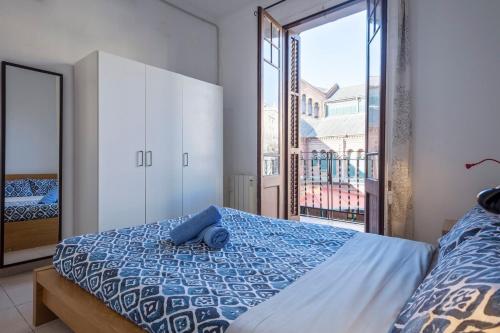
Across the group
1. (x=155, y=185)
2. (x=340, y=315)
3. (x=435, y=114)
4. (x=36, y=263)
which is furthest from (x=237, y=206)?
(x=340, y=315)

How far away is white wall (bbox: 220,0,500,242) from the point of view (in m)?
2.25

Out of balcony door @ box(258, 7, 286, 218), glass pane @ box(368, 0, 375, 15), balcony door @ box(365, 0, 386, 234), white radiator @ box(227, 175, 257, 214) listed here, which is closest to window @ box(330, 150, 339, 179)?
balcony door @ box(258, 7, 286, 218)

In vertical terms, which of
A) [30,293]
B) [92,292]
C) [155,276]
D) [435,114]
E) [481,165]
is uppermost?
[435,114]

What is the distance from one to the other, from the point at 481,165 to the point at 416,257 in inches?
55.4

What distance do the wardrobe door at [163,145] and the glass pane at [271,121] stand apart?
1.01 metres

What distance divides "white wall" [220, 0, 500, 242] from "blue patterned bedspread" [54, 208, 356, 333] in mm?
1107

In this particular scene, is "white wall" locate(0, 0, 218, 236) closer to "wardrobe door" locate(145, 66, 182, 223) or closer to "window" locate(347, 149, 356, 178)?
"wardrobe door" locate(145, 66, 182, 223)

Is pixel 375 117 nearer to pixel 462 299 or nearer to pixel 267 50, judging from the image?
pixel 267 50

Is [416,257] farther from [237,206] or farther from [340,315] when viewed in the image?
[237,206]

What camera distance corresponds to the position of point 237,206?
3.87 m

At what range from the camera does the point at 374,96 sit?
2838 millimetres

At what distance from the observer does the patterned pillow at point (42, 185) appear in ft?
8.52

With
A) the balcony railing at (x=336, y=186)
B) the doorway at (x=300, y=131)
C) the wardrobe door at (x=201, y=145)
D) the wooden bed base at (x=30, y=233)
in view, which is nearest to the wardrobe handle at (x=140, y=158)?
the wardrobe door at (x=201, y=145)

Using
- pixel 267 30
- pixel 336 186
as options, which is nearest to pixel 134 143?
pixel 267 30
